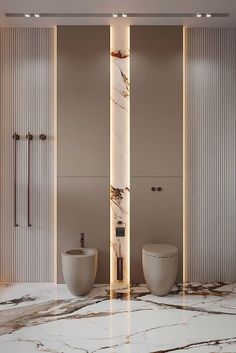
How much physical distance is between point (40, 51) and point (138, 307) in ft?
8.75

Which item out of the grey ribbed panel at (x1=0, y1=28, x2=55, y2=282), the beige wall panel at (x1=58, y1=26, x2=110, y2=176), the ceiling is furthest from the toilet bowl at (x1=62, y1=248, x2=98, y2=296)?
the ceiling

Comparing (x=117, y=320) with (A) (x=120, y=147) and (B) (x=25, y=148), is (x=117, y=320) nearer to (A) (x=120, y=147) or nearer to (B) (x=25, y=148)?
(A) (x=120, y=147)

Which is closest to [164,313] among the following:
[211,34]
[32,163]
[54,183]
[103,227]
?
[103,227]

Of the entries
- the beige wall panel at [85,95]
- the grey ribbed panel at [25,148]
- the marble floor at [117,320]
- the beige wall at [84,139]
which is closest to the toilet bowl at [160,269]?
the marble floor at [117,320]

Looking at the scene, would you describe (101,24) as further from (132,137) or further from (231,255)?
(231,255)

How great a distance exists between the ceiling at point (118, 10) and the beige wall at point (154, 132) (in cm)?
24

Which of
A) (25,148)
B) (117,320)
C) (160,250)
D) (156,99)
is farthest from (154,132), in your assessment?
(117,320)

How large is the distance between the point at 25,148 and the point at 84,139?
2.05 ft

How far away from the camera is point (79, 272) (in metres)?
3.00

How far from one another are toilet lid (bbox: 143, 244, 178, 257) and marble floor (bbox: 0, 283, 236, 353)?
41cm

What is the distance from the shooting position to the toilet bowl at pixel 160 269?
2965 mm

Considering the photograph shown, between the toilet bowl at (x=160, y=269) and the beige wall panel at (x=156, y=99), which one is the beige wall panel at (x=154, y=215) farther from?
the toilet bowl at (x=160, y=269)

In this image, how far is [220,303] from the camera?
2.92m

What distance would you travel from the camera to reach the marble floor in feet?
7.27
